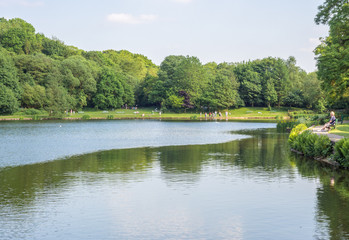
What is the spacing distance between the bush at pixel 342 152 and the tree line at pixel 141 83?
Result: 7525 centimetres

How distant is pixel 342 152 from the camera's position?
23391 mm

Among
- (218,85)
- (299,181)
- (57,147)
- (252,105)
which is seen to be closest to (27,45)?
(218,85)

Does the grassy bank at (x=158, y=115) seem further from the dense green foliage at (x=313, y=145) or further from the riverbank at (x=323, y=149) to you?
the riverbank at (x=323, y=149)

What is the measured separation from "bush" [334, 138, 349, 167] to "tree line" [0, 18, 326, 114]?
75249 millimetres

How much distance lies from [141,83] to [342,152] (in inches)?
4689

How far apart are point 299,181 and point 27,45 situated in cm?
11474

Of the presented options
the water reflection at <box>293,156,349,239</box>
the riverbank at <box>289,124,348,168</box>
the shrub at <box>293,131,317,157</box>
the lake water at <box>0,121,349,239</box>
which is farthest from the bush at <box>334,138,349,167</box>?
the shrub at <box>293,131,317,157</box>

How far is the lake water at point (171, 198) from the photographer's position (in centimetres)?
1280

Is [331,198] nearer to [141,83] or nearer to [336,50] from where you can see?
[336,50]

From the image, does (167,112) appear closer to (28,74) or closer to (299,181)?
(28,74)

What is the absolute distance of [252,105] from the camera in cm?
12619

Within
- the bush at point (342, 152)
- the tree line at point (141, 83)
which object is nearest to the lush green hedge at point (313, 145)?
the bush at point (342, 152)

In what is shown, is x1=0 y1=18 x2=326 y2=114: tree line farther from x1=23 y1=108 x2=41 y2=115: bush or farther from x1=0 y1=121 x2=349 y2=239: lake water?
x1=0 y1=121 x2=349 y2=239: lake water

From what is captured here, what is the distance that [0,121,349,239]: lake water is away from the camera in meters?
12.8
